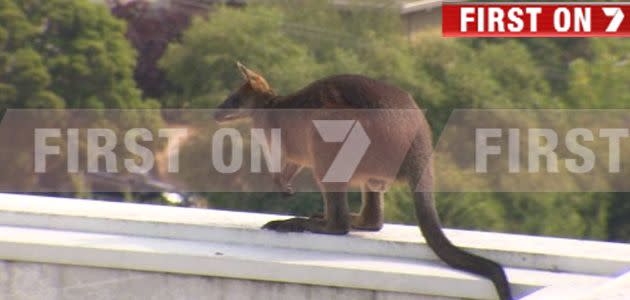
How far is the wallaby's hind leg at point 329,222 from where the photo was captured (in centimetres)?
537

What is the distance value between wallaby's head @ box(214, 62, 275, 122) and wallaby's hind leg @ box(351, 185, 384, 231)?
0.54 m

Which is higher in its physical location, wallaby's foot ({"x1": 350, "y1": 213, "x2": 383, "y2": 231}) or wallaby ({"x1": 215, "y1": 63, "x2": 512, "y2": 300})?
wallaby ({"x1": 215, "y1": 63, "x2": 512, "y2": 300})

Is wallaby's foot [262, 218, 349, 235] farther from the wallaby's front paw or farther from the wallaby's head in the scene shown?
the wallaby's head

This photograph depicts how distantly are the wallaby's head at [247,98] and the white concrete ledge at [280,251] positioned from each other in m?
0.38

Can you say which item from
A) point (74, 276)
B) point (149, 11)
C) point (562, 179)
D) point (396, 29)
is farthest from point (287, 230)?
point (149, 11)

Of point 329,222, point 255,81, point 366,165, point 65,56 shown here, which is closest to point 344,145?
point 366,165

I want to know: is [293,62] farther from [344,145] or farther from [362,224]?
[344,145]

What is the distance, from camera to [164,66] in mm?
26203

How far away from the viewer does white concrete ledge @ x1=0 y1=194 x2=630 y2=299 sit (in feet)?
16.0

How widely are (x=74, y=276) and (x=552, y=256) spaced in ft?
5.37

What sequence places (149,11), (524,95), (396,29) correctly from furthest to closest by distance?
(149,11) < (396,29) < (524,95)

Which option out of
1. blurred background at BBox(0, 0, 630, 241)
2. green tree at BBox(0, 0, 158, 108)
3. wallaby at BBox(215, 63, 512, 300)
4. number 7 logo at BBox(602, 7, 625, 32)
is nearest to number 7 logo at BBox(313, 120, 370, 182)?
wallaby at BBox(215, 63, 512, 300)

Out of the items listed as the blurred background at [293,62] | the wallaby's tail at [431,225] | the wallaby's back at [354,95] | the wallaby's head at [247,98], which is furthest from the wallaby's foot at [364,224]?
the blurred background at [293,62]

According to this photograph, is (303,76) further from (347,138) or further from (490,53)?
(347,138)
